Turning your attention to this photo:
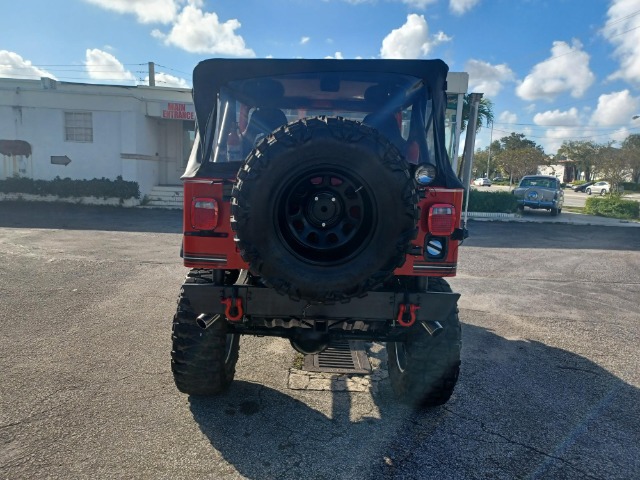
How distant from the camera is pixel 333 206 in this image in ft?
8.08

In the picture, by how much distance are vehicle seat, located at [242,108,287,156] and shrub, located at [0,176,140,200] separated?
48.4 ft

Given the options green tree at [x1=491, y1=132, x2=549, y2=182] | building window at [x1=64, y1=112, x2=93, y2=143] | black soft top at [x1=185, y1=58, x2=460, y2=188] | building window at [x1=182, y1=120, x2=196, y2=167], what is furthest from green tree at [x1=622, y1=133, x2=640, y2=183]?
black soft top at [x1=185, y1=58, x2=460, y2=188]

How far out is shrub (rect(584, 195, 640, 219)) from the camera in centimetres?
1936

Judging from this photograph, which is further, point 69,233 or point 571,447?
point 69,233

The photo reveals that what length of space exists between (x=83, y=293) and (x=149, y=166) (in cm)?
1330

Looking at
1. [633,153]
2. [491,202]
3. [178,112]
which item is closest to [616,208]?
[491,202]

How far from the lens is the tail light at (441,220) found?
2.72 metres

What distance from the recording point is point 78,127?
1722 cm

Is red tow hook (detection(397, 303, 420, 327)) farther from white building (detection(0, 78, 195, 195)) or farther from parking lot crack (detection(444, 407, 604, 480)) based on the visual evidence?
white building (detection(0, 78, 195, 195))

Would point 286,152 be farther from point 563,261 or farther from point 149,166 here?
point 149,166

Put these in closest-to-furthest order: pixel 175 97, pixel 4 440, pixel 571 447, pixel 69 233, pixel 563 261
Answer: pixel 4 440
pixel 571 447
pixel 563 261
pixel 69 233
pixel 175 97

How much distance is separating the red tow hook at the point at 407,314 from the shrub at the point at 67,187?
640 inches

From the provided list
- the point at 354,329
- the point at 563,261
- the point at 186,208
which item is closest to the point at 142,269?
the point at 186,208

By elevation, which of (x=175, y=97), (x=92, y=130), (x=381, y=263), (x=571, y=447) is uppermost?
(x=175, y=97)
